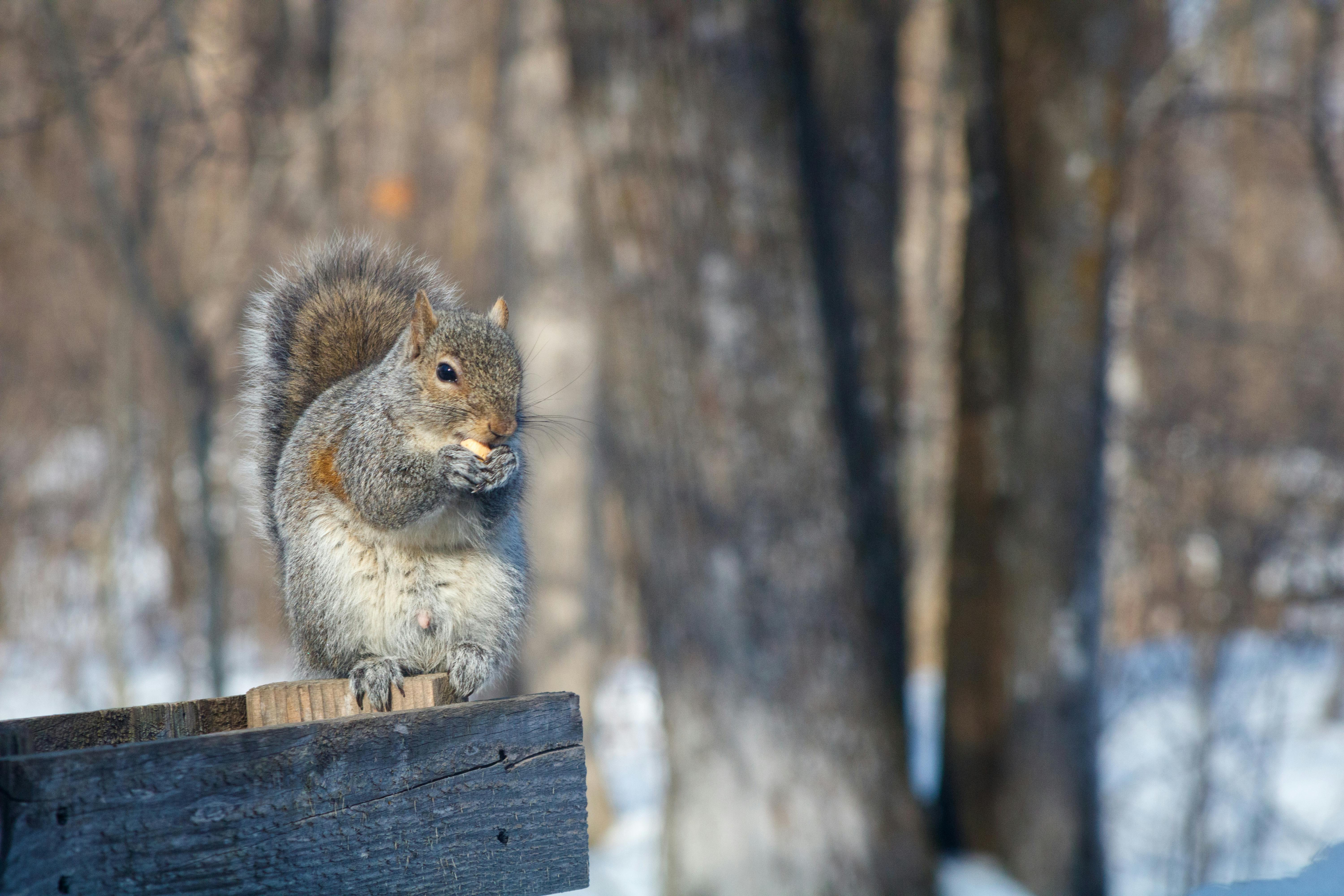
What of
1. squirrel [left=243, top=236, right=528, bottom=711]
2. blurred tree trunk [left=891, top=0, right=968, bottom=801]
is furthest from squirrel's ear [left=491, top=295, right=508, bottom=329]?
blurred tree trunk [left=891, top=0, right=968, bottom=801]

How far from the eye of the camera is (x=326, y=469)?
5.65ft

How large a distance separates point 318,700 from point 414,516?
26 cm

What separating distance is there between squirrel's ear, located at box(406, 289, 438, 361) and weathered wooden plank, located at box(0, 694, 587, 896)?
1.69 feet

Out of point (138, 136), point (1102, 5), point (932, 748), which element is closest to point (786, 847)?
point (932, 748)

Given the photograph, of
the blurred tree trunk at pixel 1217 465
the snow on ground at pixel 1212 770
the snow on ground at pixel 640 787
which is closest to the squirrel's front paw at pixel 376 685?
the snow on ground at pixel 640 787

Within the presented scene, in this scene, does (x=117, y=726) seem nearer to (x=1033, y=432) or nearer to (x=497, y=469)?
(x=497, y=469)

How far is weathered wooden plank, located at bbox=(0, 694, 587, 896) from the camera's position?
1112 millimetres

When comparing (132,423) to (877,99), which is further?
(132,423)

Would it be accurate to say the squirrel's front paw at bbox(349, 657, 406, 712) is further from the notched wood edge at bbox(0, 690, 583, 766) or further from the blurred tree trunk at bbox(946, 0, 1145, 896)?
the blurred tree trunk at bbox(946, 0, 1145, 896)

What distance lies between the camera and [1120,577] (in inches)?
285

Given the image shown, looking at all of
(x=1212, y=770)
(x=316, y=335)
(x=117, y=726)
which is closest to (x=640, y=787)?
(x=1212, y=770)

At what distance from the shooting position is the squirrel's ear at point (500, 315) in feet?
5.70

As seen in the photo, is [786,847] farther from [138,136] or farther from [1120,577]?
[138,136]

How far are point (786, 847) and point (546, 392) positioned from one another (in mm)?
4768
